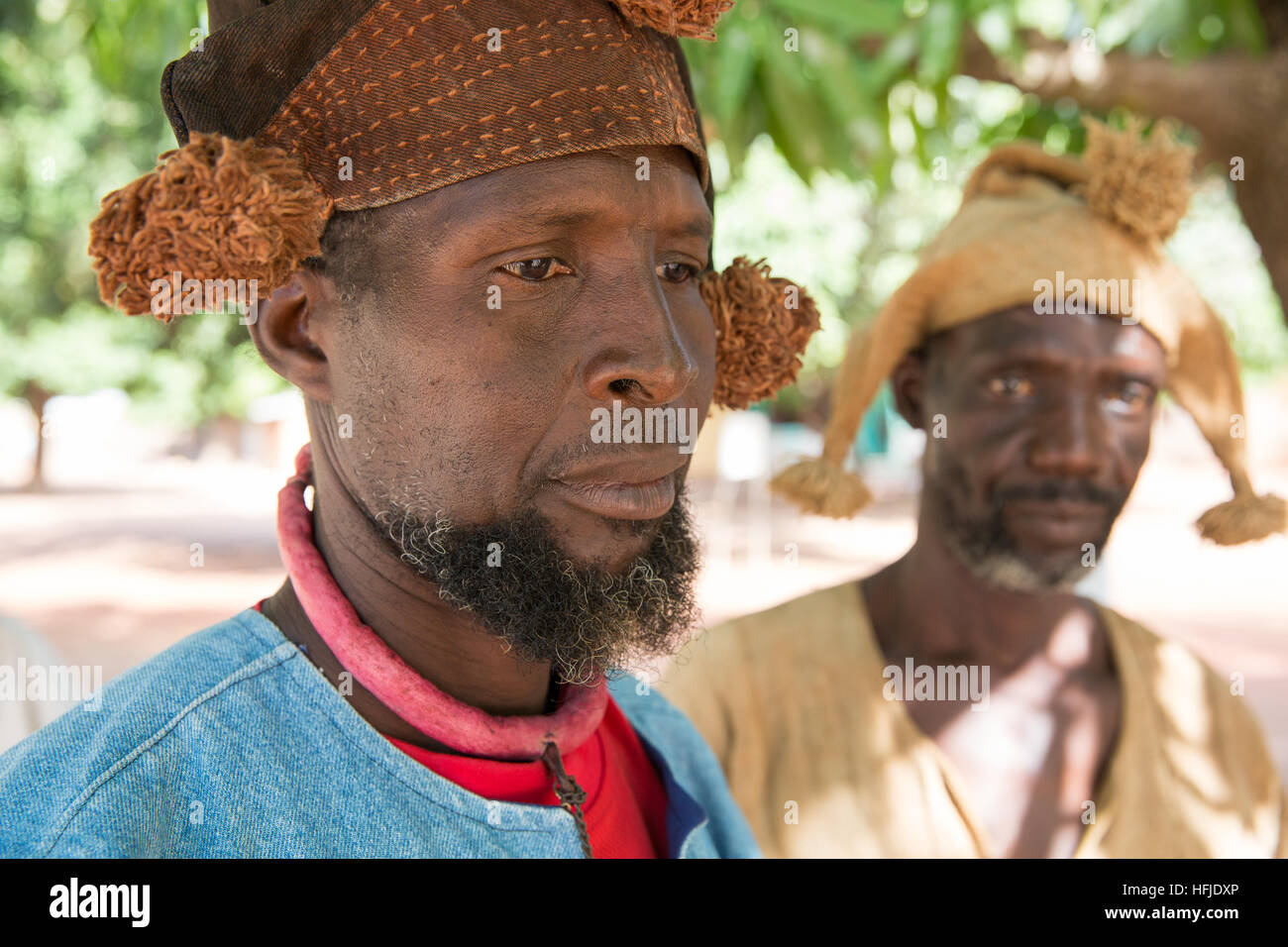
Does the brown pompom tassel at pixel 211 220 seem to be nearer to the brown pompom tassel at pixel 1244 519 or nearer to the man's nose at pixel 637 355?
the man's nose at pixel 637 355

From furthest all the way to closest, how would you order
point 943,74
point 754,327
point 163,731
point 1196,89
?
1. point 1196,89
2. point 943,74
3. point 754,327
4. point 163,731

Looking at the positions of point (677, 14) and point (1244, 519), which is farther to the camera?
point (1244, 519)

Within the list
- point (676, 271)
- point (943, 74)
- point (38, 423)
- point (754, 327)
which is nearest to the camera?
point (676, 271)

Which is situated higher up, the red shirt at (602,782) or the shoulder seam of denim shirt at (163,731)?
the shoulder seam of denim shirt at (163,731)

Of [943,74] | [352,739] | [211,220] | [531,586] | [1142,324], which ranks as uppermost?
[943,74]

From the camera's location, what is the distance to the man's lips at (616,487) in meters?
1.48

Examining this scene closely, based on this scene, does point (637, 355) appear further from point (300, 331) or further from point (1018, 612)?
point (1018, 612)

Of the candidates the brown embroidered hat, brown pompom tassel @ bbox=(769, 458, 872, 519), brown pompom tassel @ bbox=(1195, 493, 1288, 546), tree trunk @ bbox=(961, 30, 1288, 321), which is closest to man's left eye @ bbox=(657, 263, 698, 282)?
the brown embroidered hat

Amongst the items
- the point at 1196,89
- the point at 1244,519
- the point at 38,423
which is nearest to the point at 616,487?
the point at 1244,519

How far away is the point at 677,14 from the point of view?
1596mm

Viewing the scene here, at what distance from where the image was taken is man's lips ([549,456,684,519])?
148cm

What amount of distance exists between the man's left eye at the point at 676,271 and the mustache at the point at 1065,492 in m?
1.42

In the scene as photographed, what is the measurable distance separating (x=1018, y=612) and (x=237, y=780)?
2.23 metres

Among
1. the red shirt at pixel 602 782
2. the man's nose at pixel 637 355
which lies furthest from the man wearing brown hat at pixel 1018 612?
the man's nose at pixel 637 355
